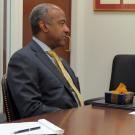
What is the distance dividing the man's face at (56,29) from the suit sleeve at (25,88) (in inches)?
14.8

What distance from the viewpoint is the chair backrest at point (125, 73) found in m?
3.91

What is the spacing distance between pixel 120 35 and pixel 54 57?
6.57 ft

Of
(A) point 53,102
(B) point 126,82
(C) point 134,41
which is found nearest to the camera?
(A) point 53,102

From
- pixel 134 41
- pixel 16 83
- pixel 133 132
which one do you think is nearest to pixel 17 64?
pixel 16 83

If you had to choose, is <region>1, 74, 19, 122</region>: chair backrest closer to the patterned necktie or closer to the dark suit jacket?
the dark suit jacket

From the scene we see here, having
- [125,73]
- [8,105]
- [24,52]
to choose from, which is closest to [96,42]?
[125,73]

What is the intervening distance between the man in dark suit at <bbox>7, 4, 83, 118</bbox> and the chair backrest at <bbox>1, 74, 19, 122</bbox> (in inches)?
0.9

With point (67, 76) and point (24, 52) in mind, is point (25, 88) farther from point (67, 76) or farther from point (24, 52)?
point (67, 76)

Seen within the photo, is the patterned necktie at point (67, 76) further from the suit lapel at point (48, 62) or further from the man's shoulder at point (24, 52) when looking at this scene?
the man's shoulder at point (24, 52)

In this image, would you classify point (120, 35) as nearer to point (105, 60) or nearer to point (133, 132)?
point (105, 60)

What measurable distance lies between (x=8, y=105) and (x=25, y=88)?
137 mm

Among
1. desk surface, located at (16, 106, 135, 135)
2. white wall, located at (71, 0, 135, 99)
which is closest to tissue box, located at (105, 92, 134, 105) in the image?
desk surface, located at (16, 106, 135, 135)

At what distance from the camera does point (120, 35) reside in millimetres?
4398

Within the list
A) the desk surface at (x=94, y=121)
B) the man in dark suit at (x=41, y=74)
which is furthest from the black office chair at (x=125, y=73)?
the desk surface at (x=94, y=121)
